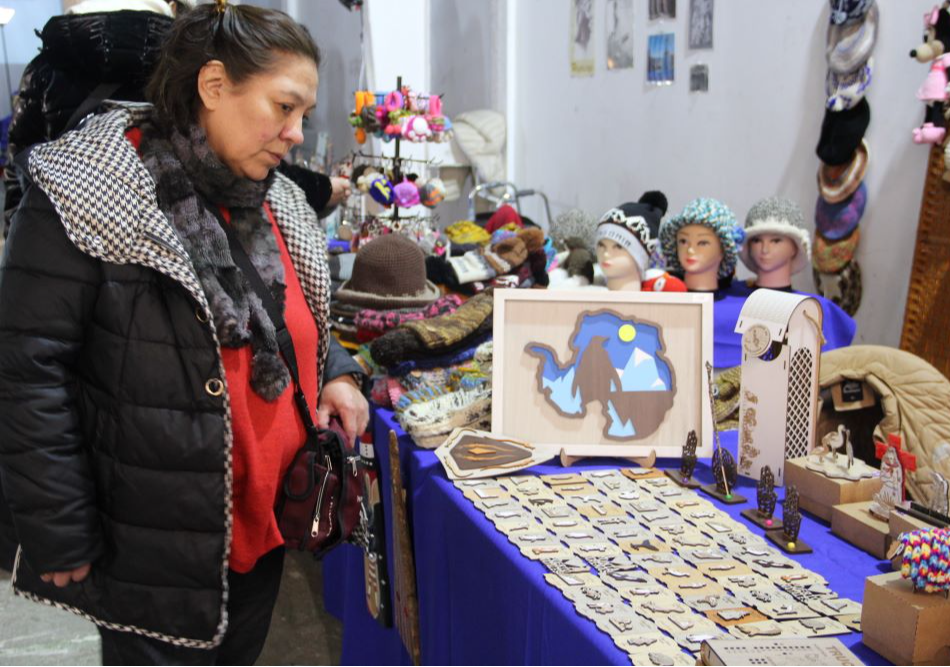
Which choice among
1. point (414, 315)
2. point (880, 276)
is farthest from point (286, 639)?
point (880, 276)

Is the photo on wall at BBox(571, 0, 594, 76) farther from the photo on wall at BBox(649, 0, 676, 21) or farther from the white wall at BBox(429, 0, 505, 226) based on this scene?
the white wall at BBox(429, 0, 505, 226)

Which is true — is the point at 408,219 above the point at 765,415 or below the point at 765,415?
above

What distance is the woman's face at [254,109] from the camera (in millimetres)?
1343

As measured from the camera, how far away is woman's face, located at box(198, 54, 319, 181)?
1.34 metres

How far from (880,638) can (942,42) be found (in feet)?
6.69

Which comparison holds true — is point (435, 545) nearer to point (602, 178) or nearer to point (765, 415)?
point (765, 415)

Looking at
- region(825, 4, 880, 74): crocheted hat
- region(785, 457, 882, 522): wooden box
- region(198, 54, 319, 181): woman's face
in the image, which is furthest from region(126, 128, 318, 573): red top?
region(825, 4, 880, 74): crocheted hat

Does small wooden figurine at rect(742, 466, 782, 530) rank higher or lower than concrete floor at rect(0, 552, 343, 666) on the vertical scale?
higher

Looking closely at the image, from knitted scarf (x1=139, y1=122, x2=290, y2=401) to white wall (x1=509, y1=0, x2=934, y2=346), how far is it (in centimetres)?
226

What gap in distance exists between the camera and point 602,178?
4.55 meters

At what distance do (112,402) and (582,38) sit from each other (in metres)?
3.87

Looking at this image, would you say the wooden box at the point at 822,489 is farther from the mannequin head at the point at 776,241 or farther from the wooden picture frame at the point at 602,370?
the mannequin head at the point at 776,241

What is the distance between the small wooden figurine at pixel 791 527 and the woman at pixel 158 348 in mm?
855

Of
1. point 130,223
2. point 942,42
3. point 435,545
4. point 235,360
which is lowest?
point 435,545
